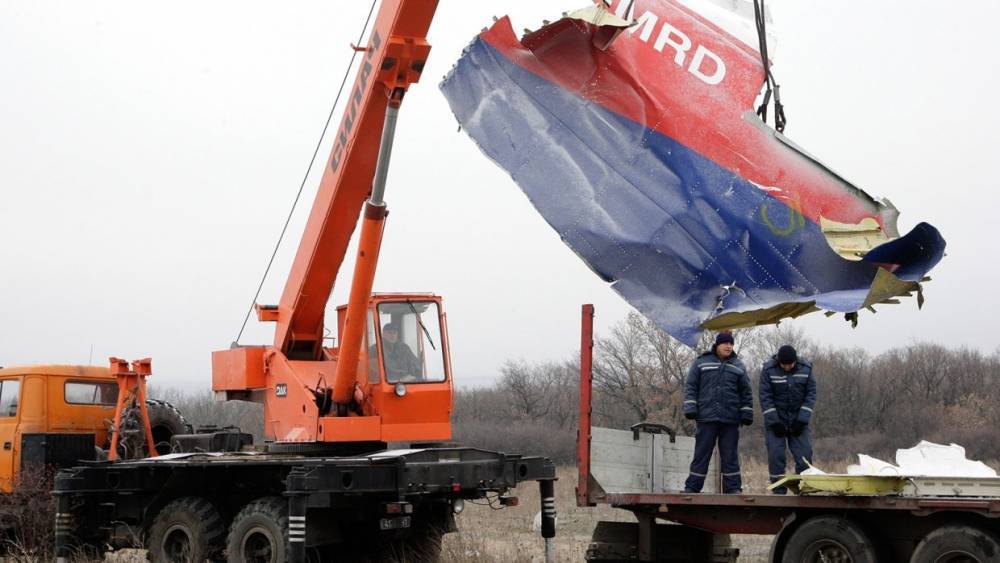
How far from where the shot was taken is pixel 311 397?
395 inches

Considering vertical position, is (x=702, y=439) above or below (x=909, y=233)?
below

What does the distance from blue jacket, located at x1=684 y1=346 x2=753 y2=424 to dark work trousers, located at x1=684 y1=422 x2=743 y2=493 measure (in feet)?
0.38

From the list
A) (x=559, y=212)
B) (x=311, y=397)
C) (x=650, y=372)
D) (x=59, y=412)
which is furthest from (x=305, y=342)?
(x=650, y=372)

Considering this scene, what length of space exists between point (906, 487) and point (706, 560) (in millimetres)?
2286

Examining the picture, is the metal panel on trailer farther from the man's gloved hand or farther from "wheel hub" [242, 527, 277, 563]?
"wheel hub" [242, 527, 277, 563]

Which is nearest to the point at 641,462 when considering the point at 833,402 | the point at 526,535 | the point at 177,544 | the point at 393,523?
the point at 393,523

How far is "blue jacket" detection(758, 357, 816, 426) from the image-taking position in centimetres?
963

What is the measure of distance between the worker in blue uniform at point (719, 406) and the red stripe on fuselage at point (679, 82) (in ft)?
9.56

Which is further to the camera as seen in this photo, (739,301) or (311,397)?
(311,397)

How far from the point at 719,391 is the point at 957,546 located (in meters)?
2.64

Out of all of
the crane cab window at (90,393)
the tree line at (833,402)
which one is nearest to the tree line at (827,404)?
the tree line at (833,402)

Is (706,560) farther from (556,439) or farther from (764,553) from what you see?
(556,439)

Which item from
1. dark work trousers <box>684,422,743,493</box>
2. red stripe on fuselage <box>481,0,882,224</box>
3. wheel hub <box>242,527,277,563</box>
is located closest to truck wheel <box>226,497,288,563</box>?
wheel hub <box>242,527,277,563</box>

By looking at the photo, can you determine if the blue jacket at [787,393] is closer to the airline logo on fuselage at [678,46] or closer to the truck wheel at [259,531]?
the airline logo on fuselage at [678,46]
